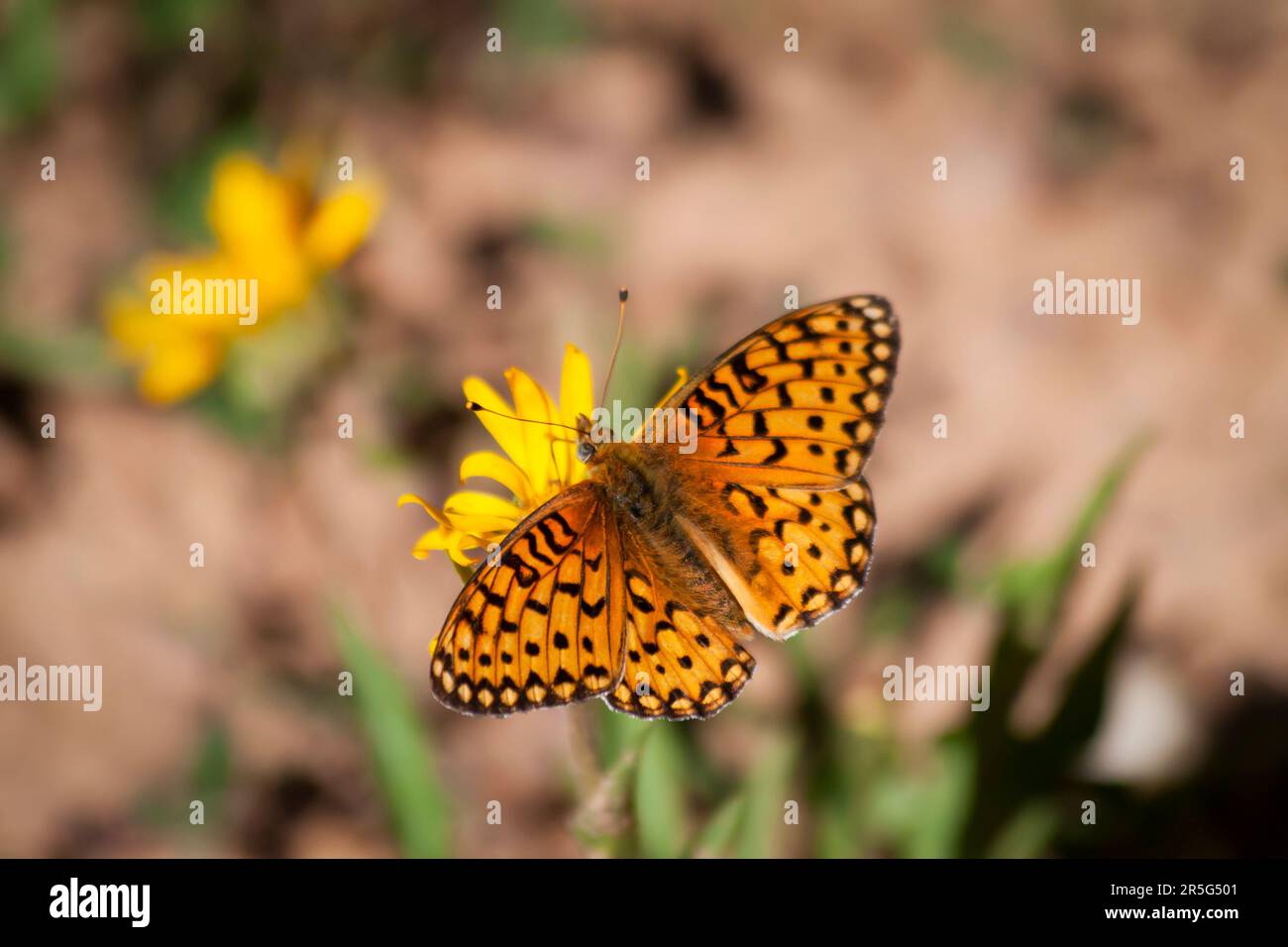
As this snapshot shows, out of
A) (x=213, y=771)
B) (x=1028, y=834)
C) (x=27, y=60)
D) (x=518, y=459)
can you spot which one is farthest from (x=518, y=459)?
(x=27, y=60)

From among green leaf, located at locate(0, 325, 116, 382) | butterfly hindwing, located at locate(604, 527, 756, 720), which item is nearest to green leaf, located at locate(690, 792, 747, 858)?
butterfly hindwing, located at locate(604, 527, 756, 720)

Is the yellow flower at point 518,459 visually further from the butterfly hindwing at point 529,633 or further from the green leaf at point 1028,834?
the green leaf at point 1028,834

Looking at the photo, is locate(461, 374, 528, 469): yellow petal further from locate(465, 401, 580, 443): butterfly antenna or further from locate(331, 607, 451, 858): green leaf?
locate(331, 607, 451, 858): green leaf

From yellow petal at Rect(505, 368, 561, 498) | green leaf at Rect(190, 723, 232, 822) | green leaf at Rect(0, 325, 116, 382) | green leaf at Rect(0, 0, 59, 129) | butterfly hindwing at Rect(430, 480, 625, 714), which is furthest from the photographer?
green leaf at Rect(0, 0, 59, 129)

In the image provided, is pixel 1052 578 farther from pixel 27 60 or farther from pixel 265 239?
pixel 27 60

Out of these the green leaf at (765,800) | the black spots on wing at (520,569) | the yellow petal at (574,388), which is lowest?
the green leaf at (765,800)

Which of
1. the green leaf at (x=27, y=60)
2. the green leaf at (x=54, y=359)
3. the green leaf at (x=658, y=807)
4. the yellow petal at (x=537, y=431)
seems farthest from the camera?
the green leaf at (x=27, y=60)

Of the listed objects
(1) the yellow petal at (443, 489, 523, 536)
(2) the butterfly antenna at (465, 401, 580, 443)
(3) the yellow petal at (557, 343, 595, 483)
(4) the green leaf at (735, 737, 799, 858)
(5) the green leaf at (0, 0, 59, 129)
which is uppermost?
(5) the green leaf at (0, 0, 59, 129)

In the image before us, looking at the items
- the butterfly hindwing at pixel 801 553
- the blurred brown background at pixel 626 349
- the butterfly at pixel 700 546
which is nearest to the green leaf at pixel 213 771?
the blurred brown background at pixel 626 349
